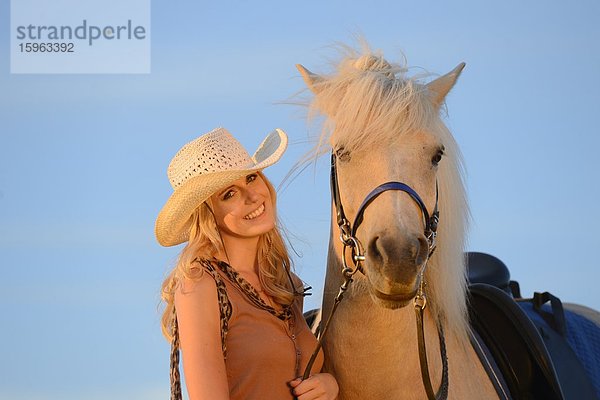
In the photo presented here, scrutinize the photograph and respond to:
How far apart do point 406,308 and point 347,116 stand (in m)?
0.72

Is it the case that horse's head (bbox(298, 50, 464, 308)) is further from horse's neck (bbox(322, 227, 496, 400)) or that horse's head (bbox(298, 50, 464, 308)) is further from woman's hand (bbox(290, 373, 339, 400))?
woman's hand (bbox(290, 373, 339, 400))

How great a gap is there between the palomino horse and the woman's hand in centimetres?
11

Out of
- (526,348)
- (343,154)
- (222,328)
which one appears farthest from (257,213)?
(526,348)

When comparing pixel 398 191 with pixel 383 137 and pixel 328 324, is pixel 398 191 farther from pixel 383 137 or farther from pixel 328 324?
pixel 328 324

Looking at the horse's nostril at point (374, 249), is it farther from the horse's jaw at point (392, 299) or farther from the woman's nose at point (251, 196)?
the woman's nose at point (251, 196)

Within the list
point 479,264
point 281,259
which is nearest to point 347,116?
point 281,259

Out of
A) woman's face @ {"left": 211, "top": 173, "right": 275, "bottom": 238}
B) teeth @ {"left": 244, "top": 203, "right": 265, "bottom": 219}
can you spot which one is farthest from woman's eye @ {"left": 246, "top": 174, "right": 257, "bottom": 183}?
teeth @ {"left": 244, "top": 203, "right": 265, "bottom": 219}

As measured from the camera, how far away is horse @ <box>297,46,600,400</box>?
3020 millimetres

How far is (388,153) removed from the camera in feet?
10.4

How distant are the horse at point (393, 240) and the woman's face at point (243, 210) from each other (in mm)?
267

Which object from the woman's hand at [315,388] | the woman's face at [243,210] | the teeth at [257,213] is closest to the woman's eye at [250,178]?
the woman's face at [243,210]

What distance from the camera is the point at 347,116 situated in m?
3.30

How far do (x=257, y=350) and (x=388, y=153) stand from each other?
81cm

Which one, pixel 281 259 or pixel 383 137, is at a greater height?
pixel 383 137
